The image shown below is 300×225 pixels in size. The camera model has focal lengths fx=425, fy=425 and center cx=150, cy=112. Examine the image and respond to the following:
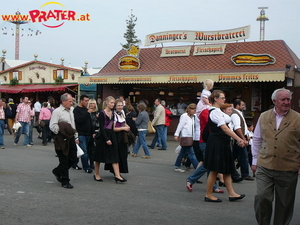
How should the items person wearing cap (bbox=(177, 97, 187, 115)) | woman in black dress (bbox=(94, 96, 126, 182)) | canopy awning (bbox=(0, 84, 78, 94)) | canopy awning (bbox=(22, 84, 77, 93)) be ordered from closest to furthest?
woman in black dress (bbox=(94, 96, 126, 182))
person wearing cap (bbox=(177, 97, 187, 115))
canopy awning (bbox=(22, 84, 77, 93))
canopy awning (bbox=(0, 84, 78, 94))

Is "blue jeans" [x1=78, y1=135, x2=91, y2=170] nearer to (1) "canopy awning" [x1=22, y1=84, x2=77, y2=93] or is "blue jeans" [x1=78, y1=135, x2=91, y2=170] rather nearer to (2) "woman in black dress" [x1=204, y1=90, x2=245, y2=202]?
(2) "woman in black dress" [x1=204, y1=90, x2=245, y2=202]

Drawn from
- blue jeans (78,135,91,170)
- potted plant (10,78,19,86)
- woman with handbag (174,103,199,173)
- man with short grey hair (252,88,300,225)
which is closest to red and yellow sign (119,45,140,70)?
potted plant (10,78,19,86)

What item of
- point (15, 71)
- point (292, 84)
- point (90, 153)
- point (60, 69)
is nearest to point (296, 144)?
point (90, 153)

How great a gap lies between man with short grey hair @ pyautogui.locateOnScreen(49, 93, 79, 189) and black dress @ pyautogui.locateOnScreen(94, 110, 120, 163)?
2.17 feet

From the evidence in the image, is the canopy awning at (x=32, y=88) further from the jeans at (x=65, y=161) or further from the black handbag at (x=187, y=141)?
the jeans at (x=65, y=161)

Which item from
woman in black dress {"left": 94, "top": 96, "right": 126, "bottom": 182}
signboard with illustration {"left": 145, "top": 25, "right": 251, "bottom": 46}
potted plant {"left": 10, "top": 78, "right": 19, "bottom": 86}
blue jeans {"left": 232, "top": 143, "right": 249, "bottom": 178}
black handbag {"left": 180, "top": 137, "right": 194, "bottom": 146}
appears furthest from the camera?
potted plant {"left": 10, "top": 78, "right": 19, "bottom": 86}

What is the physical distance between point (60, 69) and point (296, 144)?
25.3m

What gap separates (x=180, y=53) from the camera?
874 inches

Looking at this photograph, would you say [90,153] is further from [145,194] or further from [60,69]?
[60,69]

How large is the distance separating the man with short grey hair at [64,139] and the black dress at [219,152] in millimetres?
2642

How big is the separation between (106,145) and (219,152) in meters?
2.69

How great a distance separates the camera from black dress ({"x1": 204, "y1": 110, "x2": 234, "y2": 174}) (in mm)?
6809

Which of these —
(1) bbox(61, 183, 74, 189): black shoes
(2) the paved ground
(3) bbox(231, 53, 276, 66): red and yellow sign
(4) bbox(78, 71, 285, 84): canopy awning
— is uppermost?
(3) bbox(231, 53, 276, 66): red and yellow sign

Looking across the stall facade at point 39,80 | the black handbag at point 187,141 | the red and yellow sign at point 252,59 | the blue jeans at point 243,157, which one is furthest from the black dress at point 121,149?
the stall facade at point 39,80
